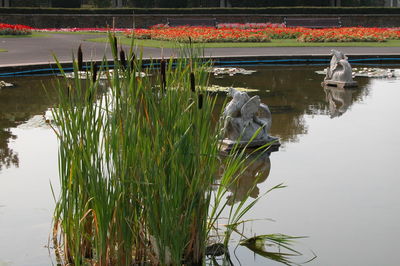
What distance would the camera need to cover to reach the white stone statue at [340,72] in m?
15.7

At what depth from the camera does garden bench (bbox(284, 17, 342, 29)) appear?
35344mm

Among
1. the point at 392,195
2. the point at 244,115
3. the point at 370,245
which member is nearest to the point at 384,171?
the point at 392,195

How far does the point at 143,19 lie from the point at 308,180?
30.1m

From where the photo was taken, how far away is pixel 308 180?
27.2 ft

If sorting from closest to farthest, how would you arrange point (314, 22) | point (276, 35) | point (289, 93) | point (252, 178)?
point (252, 178) → point (289, 93) → point (276, 35) → point (314, 22)

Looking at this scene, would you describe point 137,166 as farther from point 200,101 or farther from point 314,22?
point 314,22

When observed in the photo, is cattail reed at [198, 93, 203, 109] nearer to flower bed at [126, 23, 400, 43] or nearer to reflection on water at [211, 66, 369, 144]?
reflection on water at [211, 66, 369, 144]

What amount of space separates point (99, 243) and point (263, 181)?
11.8 ft

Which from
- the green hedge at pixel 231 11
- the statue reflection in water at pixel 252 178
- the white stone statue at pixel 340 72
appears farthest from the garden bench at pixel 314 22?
the statue reflection in water at pixel 252 178

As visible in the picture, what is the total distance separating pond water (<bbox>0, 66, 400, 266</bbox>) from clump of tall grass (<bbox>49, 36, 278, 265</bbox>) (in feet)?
1.53

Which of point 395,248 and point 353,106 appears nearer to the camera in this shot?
point 395,248

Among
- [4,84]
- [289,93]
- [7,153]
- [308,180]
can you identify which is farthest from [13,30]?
[308,180]

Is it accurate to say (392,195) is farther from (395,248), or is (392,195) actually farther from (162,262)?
(162,262)

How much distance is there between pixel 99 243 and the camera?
504cm
